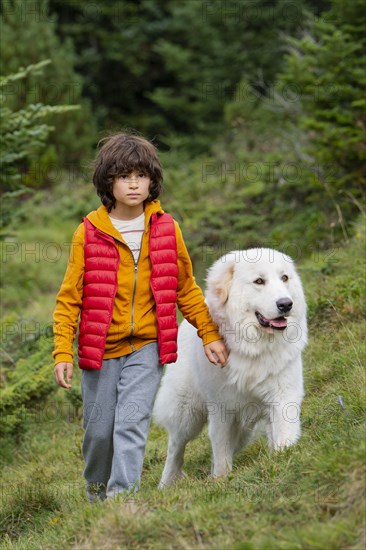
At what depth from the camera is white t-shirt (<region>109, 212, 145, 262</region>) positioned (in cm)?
424

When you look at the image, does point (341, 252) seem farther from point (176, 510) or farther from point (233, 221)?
point (176, 510)

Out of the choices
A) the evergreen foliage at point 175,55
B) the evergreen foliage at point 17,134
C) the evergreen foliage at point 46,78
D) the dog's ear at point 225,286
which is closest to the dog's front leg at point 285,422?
the dog's ear at point 225,286

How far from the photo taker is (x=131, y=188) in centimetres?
420

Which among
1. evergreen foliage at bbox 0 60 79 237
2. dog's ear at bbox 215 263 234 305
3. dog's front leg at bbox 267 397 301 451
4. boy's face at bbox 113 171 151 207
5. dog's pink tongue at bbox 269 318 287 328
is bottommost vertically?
dog's front leg at bbox 267 397 301 451

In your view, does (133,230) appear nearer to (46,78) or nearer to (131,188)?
(131,188)

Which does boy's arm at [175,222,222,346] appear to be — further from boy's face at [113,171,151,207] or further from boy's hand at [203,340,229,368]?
boy's face at [113,171,151,207]

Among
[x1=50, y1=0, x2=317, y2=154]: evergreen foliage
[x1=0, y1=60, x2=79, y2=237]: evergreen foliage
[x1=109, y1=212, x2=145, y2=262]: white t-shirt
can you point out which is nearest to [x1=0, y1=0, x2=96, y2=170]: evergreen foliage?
[x1=50, y1=0, x2=317, y2=154]: evergreen foliage

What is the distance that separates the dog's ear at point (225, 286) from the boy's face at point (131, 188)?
28.4 inches

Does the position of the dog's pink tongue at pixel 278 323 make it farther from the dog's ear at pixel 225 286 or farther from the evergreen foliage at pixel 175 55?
the evergreen foliage at pixel 175 55

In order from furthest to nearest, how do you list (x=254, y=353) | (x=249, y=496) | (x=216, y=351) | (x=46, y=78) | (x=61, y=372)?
(x=46, y=78)
(x=254, y=353)
(x=216, y=351)
(x=61, y=372)
(x=249, y=496)

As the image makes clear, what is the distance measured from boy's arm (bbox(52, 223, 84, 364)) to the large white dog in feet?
2.96

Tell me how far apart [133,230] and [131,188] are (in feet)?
0.79

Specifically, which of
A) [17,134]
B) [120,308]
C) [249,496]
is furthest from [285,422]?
[17,134]

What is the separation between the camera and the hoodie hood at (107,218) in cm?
418
